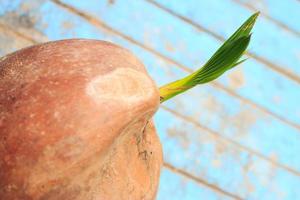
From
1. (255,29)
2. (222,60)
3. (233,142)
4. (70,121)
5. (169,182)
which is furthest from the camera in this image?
(255,29)

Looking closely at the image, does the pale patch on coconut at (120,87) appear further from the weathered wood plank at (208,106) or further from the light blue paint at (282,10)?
the light blue paint at (282,10)

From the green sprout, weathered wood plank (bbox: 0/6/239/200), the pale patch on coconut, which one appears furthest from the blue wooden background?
the pale patch on coconut

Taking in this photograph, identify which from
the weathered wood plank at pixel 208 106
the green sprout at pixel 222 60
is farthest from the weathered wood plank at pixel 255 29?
the green sprout at pixel 222 60

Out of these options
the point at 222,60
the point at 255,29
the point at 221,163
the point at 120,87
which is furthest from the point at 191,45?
the point at 120,87

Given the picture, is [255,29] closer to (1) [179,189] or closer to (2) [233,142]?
(2) [233,142]

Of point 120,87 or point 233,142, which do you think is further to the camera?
point 233,142

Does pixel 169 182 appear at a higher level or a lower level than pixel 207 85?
lower
